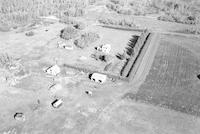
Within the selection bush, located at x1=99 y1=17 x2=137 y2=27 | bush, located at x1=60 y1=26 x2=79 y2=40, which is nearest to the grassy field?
bush, located at x1=99 y1=17 x2=137 y2=27

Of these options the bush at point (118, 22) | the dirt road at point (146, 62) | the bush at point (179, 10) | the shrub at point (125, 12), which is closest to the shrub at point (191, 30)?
the bush at point (179, 10)

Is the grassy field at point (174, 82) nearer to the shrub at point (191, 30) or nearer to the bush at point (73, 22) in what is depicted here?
the shrub at point (191, 30)

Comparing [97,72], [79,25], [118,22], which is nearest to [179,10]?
[118,22]

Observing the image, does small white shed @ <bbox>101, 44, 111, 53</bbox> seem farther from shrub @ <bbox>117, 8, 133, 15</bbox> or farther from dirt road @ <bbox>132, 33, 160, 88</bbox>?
shrub @ <bbox>117, 8, 133, 15</bbox>

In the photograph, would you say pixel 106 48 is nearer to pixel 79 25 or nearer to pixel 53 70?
pixel 53 70

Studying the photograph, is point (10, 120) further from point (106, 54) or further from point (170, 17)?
point (170, 17)

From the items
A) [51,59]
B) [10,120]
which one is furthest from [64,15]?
[10,120]
